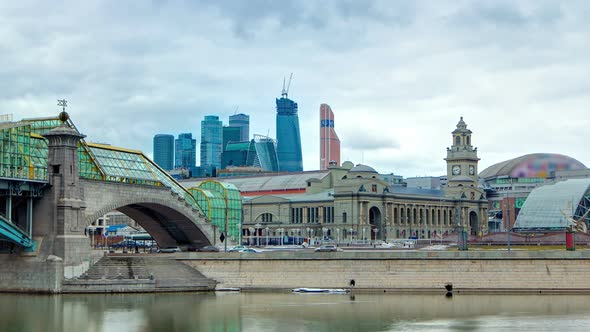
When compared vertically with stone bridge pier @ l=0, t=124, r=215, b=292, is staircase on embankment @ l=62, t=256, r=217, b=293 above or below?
below

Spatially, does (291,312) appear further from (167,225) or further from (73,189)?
A: (167,225)

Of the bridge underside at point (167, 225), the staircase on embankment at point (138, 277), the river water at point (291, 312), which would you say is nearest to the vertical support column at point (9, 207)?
the river water at point (291, 312)

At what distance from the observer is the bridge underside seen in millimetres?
131750

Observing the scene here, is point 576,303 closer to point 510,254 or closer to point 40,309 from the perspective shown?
point 510,254

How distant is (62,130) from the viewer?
104 metres

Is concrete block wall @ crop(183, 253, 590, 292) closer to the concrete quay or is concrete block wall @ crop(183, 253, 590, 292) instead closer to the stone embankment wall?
the stone embankment wall

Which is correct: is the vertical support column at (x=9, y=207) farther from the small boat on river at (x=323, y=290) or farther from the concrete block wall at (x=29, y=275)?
the small boat on river at (x=323, y=290)

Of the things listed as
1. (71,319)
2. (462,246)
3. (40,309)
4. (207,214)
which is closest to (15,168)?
(40,309)

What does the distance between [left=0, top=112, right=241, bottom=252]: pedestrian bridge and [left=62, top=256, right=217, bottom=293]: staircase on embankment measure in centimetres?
501

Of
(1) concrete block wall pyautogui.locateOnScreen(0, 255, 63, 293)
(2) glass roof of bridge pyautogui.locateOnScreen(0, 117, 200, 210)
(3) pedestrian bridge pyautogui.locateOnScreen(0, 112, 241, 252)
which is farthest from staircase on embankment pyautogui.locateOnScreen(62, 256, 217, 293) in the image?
(2) glass roof of bridge pyautogui.locateOnScreen(0, 117, 200, 210)

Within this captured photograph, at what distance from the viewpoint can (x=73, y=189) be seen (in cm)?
10550

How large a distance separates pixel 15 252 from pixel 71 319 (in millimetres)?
26021

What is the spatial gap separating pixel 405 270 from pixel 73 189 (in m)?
38.2

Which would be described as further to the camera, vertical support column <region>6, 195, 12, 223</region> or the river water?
vertical support column <region>6, 195, 12, 223</region>
